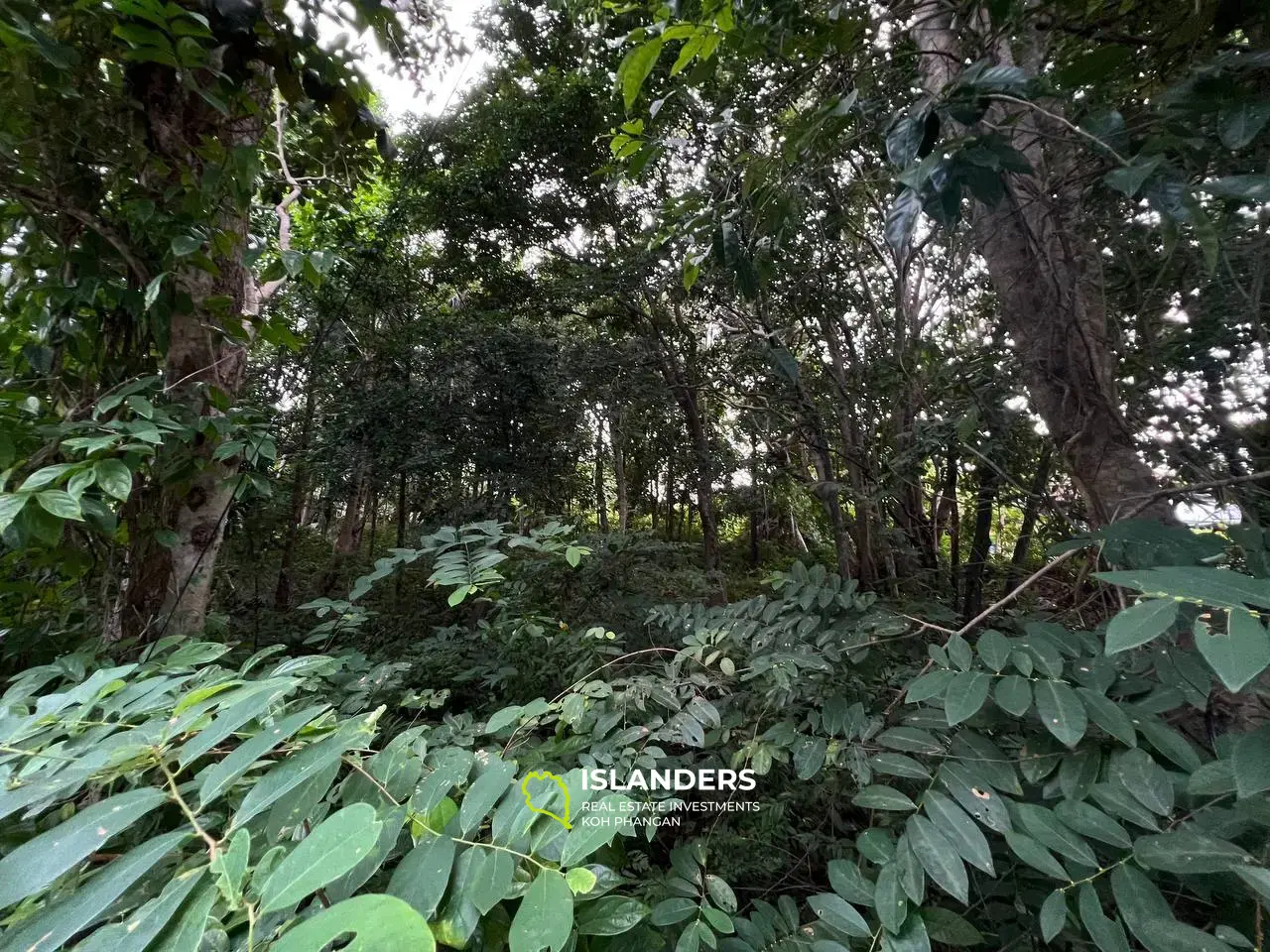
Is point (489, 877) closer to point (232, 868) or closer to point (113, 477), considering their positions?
point (232, 868)

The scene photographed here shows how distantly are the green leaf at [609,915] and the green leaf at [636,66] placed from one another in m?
1.16

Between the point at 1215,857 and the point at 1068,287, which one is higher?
the point at 1068,287

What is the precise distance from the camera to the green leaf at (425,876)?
16.7 inches

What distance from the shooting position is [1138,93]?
1.15 m

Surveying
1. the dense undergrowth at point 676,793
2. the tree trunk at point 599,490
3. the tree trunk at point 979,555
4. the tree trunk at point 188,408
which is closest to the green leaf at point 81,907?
the dense undergrowth at point 676,793

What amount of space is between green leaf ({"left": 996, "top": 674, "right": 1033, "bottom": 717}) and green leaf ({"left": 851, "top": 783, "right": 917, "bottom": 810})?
0.19 m

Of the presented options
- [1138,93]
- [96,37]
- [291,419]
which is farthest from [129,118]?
[291,419]

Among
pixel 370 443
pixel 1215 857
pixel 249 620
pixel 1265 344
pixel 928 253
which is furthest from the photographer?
pixel 370 443

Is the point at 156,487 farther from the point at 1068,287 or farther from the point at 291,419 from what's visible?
the point at 291,419

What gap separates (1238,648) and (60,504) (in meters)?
1.36

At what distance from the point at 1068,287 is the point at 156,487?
6.77 feet

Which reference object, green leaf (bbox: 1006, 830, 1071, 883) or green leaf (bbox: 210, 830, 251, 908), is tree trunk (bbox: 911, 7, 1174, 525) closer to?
green leaf (bbox: 1006, 830, 1071, 883)

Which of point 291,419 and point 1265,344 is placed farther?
point 291,419

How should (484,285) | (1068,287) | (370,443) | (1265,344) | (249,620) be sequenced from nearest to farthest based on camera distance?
(1265,344) → (1068,287) → (249,620) → (370,443) → (484,285)
